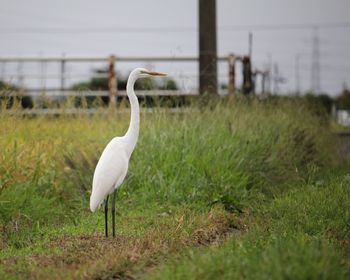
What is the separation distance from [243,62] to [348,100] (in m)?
14.5

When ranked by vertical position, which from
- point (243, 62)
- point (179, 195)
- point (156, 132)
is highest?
point (243, 62)

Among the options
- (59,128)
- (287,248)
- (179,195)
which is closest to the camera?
(287,248)

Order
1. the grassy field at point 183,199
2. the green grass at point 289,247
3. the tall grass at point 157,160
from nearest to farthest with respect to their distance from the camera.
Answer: the green grass at point 289,247
the grassy field at point 183,199
the tall grass at point 157,160

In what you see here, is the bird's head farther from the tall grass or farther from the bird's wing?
the tall grass

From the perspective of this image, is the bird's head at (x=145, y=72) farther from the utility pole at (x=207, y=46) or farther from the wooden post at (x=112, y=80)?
the wooden post at (x=112, y=80)

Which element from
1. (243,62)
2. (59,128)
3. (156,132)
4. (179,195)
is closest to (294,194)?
(179,195)

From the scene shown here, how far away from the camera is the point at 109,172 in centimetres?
619

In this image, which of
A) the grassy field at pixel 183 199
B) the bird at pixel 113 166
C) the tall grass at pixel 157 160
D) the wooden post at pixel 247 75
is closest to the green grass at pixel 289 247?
the grassy field at pixel 183 199

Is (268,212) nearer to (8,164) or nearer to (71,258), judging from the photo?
(71,258)

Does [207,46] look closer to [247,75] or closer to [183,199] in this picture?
[247,75]

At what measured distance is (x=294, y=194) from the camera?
23.5 feet

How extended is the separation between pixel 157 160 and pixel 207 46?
4.06m

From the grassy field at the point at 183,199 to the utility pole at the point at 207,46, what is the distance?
0.78 m

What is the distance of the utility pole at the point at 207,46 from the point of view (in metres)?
11.8
